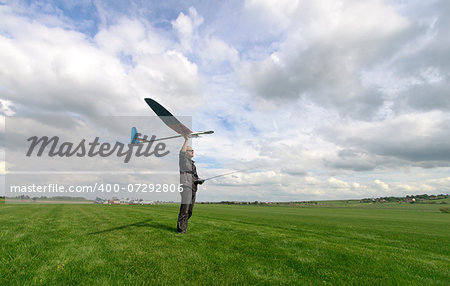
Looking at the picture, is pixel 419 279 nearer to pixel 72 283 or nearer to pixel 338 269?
pixel 338 269

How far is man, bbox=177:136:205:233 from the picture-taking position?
938cm

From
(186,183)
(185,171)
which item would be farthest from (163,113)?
(186,183)

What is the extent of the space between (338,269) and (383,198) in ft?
636

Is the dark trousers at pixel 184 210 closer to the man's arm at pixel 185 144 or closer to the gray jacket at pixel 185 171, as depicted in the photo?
the gray jacket at pixel 185 171

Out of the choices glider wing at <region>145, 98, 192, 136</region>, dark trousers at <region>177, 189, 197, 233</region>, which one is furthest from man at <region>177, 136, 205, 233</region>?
glider wing at <region>145, 98, 192, 136</region>

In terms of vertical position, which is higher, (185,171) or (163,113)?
(163,113)

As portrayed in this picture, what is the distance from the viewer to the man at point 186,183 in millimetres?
9375

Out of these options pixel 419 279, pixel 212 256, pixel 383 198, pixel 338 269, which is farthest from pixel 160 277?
pixel 383 198

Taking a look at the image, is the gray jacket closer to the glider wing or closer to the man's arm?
the man's arm

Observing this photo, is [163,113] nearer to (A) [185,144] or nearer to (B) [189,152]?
(A) [185,144]

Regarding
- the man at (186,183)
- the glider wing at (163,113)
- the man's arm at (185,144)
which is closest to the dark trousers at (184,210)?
the man at (186,183)

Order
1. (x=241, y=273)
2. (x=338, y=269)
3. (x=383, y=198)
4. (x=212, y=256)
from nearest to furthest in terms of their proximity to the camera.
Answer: (x=241, y=273), (x=338, y=269), (x=212, y=256), (x=383, y=198)

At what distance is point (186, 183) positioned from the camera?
961 centimetres

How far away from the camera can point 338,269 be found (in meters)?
5.15
